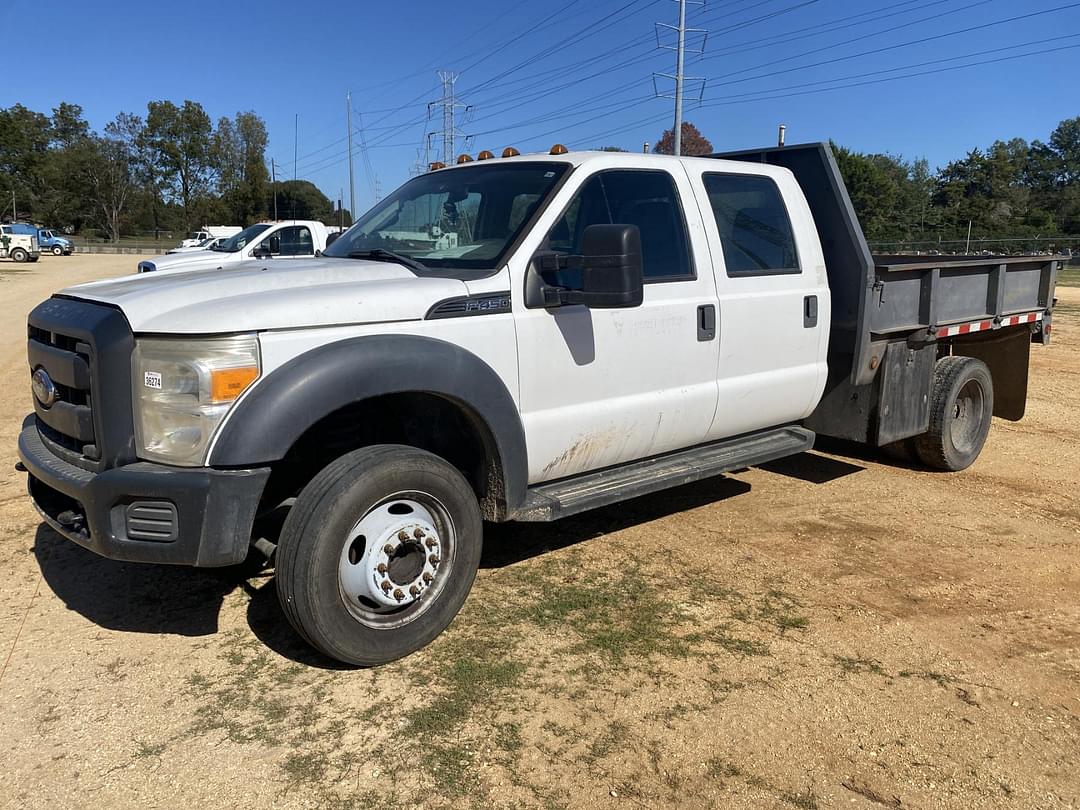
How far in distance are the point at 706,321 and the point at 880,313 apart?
5.26ft

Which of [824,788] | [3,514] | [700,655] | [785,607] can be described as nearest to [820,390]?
[785,607]

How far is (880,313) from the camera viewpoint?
5.57 m

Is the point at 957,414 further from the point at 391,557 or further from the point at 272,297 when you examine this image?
the point at 272,297

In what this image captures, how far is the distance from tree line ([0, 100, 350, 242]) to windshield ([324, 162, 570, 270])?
2878 inches

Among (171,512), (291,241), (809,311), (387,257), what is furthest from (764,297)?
(291,241)

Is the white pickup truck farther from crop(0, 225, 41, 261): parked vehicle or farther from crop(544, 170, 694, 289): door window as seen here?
crop(0, 225, 41, 261): parked vehicle

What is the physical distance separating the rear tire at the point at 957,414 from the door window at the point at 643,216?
2.77 metres

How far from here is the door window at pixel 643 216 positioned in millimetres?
4250

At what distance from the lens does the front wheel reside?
3.31 metres

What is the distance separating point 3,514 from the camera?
17.6ft

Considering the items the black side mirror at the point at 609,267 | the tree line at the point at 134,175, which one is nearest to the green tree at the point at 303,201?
the tree line at the point at 134,175

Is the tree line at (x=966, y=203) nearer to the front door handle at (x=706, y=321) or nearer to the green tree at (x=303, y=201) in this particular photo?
the green tree at (x=303, y=201)

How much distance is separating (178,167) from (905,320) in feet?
304

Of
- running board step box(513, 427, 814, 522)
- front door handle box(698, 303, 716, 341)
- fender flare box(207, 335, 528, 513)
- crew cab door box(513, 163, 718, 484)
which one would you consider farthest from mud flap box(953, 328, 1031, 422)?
fender flare box(207, 335, 528, 513)
